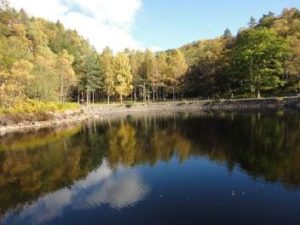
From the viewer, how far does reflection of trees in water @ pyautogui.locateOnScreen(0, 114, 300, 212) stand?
26.4m

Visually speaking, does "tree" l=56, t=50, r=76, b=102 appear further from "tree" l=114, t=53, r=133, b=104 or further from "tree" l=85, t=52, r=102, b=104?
"tree" l=114, t=53, r=133, b=104

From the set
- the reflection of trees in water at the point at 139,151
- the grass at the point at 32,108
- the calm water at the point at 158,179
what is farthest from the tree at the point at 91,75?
the calm water at the point at 158,179

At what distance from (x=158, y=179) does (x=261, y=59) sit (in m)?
68.5

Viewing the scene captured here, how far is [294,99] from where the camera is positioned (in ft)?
243

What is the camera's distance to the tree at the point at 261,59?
8456cm

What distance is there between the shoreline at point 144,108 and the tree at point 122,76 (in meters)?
9.23

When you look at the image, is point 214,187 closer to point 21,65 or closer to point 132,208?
point 132,208

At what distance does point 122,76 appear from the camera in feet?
346

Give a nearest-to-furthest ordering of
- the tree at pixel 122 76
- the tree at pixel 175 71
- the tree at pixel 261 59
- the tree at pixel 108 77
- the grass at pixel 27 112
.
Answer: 1. the grass at pixel 27 112
2. the tree at pixel 261 59
3. the tree at pixel 122 76
4. the tree at pixel 108 77
5. the tree at pixel 175 71

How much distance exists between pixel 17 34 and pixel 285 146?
111 metres

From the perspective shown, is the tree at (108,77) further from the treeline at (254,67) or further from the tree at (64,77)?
the treeline at (254,67)

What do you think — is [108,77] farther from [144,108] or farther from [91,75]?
[144,108]

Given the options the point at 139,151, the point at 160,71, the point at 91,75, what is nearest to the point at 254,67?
the point at 160,71

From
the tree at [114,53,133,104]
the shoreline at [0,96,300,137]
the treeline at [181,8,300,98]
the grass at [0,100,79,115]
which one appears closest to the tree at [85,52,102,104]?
the tree at [114,53,133,104]
